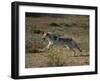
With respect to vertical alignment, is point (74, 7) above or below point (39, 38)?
above

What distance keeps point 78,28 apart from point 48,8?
0.75 ft

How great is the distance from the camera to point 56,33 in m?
1.66

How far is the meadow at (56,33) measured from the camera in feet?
5.22

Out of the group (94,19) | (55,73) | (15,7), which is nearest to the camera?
(15,7)

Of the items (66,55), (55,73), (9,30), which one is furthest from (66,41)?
(9,30)

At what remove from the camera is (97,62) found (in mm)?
1779

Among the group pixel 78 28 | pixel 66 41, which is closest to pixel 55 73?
pixel 66 41

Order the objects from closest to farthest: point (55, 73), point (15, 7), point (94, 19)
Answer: point (15, 7)
point (55, 73)
point (94, 19)

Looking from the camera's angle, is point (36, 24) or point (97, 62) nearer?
point (36, 24)

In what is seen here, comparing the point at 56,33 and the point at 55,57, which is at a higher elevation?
the point at 56,33

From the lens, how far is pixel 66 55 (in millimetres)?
1684

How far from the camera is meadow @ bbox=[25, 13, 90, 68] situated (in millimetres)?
1592

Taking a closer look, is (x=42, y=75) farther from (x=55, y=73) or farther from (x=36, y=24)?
(x=36, y=24)

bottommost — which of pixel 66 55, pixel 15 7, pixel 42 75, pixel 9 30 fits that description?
pixel 42 75
